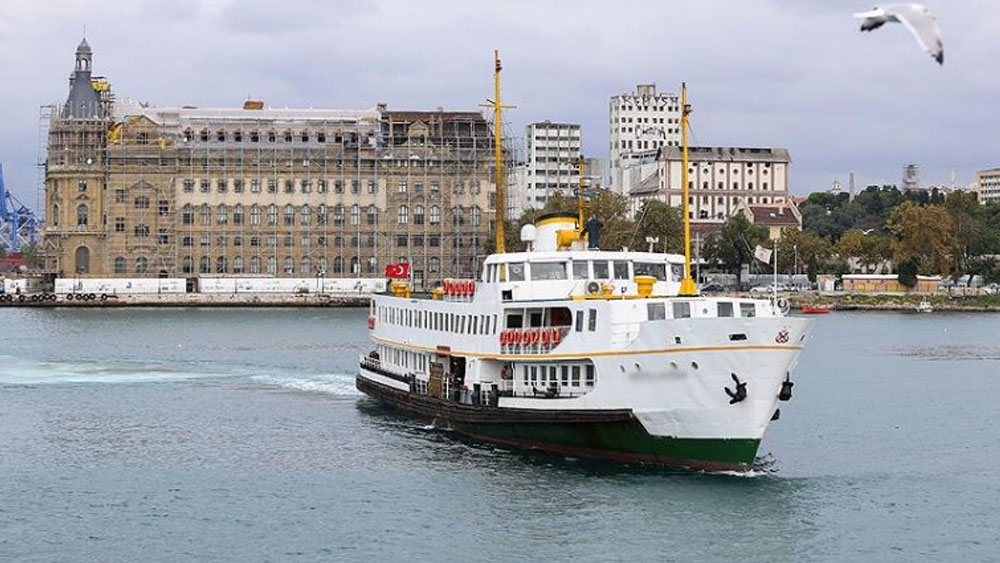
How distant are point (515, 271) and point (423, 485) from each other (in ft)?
28.5

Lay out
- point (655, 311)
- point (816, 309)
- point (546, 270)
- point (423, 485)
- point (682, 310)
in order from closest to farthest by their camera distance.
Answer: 1. point (423, 485)
2. point (682, 310)
3. point (655, 311)
4. point (546, 270)
5. point (816, 309)

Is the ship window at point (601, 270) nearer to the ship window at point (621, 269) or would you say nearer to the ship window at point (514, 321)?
the ship window at point (621, 269)

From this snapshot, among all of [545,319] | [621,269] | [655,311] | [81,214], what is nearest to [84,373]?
[545,319]

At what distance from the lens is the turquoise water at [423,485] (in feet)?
120

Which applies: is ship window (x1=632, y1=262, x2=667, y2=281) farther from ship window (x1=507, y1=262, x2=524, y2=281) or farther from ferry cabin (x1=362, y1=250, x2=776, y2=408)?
ship window (x1=507, y1=262, x2=524, y2=281)

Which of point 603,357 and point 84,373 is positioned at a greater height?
point 603,357

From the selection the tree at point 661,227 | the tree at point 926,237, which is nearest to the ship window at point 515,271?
the tree at point 661,227

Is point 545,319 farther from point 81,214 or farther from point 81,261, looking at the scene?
point 81,261

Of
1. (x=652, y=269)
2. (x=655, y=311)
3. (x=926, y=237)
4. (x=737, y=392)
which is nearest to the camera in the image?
(x=737, y=392)

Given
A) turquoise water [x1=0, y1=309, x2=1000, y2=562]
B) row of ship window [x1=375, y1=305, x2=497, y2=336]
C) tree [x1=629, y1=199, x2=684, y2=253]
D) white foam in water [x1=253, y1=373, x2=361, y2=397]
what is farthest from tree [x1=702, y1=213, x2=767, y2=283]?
row of ship window [x1=375, y1=305, x2=497, y2=336]

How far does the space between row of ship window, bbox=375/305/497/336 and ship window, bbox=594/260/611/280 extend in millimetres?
3566

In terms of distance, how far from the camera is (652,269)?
162 ft

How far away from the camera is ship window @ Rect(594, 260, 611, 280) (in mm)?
48500

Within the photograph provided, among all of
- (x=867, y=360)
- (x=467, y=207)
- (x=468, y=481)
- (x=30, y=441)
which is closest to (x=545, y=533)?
(x=468, y=481)
